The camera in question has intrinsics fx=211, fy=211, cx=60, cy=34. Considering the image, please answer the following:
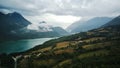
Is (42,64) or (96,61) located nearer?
(96,61)

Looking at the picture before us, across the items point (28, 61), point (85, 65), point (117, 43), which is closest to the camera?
point (85, 65)

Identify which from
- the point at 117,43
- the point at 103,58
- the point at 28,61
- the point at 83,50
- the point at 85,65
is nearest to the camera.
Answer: the point at 85,65

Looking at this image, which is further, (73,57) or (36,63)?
(73,57)

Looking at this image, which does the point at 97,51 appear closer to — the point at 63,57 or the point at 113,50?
the point at 113,50

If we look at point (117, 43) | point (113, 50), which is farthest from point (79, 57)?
point (117, 43)

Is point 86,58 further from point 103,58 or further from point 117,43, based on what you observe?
point 117,43

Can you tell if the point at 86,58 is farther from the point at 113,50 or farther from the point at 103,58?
the point at 113,50

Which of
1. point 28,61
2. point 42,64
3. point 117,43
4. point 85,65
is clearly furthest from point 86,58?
point 117,43

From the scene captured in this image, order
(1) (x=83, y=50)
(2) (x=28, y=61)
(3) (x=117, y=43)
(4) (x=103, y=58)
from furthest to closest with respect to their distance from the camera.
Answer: (3) (x=117, y=43), (1) (x=83, y=50), (2) (x=28, y=61), (4) (x=103, y=58)

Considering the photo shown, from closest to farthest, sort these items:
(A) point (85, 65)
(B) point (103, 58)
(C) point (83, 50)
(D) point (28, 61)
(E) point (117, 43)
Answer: (A) point (85, 65), (B) point (103, 58), (D) point (28, 61), (C) point (83, 50), (E) point (117, 43)
